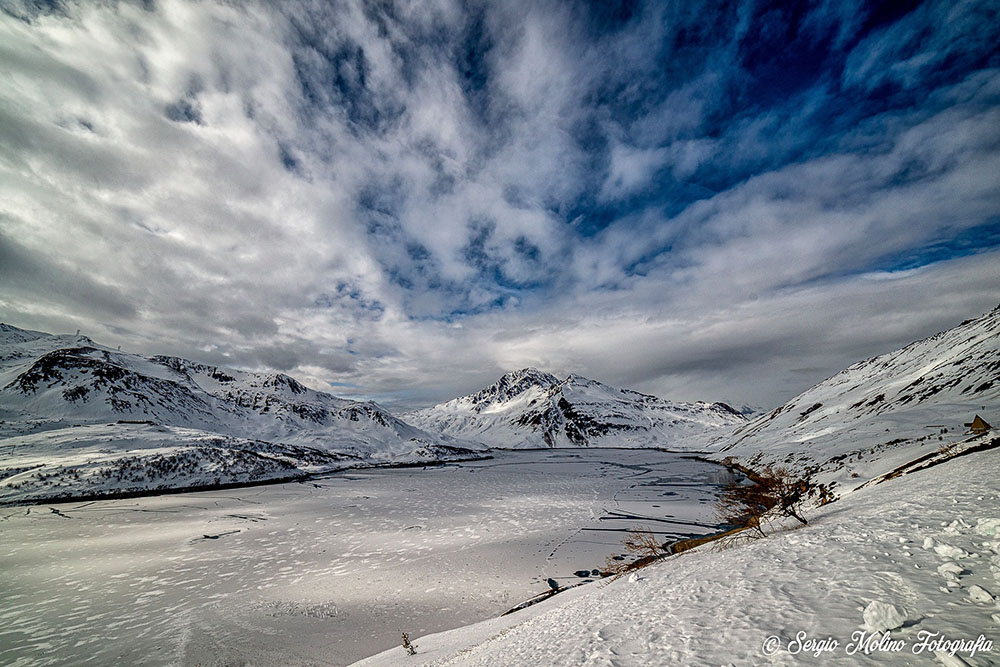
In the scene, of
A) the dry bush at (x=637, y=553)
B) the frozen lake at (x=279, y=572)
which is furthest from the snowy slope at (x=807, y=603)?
the frozen lake at (x=279, y=572)

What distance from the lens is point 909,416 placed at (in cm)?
2934

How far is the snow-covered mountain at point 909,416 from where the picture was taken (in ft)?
65.1

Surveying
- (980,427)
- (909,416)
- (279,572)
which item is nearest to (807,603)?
(279,572)

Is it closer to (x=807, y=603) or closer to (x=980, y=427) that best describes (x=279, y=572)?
(x=807, y=603)

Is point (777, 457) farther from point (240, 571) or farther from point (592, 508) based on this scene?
point (240, 571)

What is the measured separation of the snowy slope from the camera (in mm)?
3671

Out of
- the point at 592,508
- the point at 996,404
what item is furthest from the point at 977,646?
the point at 996,404

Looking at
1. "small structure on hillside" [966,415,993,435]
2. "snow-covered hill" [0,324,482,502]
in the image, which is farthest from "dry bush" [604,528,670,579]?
"snow-covered hill" [0,324,482,502]

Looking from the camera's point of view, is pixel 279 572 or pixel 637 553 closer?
pixel 279 572

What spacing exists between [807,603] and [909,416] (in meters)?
40.1

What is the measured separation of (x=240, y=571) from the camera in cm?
1602

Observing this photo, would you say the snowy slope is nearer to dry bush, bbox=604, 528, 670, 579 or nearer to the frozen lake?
dry bush, bbox=604, 528, 670, 579

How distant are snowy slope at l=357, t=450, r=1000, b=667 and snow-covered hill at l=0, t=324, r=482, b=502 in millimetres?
58317

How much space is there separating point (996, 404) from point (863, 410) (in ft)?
99.7
